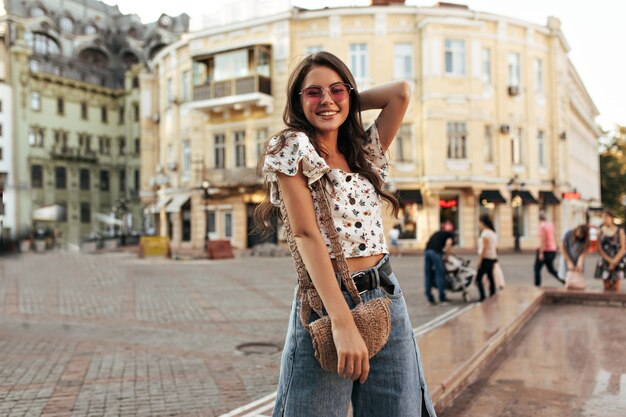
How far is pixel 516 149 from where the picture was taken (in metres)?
30.1

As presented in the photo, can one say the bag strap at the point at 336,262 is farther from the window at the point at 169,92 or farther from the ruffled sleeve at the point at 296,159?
the window at the point at 169,92

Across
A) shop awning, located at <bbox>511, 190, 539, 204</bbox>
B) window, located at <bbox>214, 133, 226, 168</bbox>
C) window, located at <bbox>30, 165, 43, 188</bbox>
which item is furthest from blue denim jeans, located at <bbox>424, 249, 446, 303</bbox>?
window, located at <bbox>214, 133, 226, 168</bbox>

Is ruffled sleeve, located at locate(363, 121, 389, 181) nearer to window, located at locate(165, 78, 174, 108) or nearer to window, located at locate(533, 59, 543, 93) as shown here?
window, located at locate(533, 59, 543, 93)

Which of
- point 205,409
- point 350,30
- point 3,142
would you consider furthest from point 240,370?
point 350,30

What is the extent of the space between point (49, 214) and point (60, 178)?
282 mm

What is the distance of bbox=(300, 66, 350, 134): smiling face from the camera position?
196 centimetres

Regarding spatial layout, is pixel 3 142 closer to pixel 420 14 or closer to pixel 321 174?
pixel 321 174

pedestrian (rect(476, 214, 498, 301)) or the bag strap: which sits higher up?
the bag strap

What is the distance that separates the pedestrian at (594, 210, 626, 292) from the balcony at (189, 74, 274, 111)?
73.4 ft

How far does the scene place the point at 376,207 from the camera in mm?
Result: 2025

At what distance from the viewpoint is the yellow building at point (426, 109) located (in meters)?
28.6

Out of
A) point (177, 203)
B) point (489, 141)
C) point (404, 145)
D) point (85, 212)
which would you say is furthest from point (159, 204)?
point (85, 212)

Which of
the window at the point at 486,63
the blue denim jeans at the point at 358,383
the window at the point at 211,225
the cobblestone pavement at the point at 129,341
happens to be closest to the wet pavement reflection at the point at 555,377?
the cobblestone pavement at the point at 129,341

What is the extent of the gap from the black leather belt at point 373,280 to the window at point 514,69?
30.8 metres
